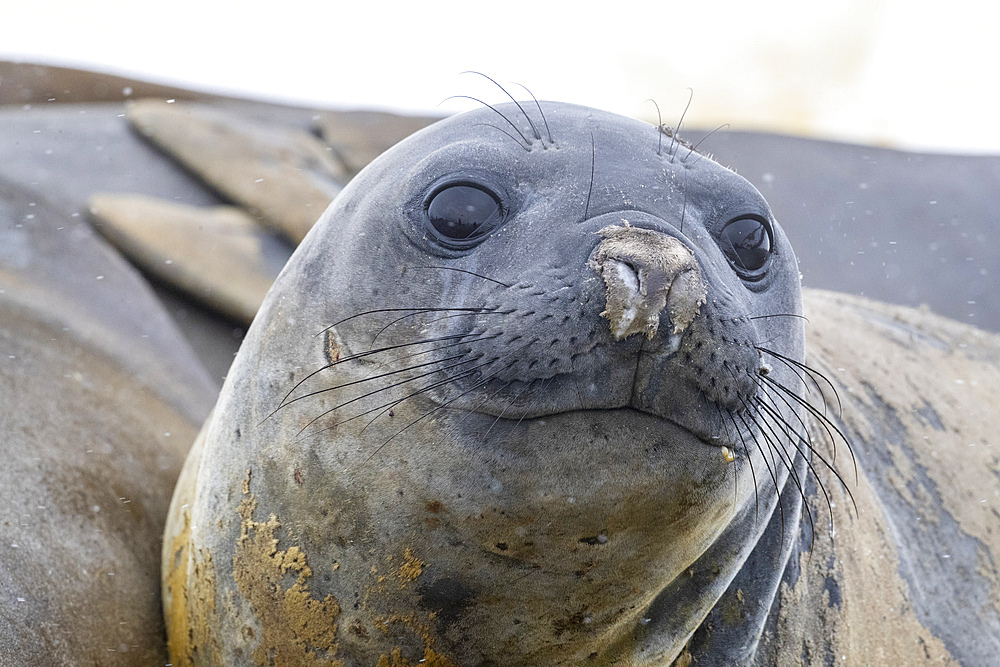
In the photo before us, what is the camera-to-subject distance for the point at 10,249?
344 centimetres

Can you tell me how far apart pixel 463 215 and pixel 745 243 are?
0.54 metres

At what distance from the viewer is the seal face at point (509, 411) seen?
1530mm

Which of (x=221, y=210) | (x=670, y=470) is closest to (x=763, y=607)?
(x=670, y=470)

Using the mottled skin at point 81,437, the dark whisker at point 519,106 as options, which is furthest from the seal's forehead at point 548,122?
the mottled skin at point 81,437

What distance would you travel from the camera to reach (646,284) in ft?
4.77

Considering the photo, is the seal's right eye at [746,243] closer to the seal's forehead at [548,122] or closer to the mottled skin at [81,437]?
the seal's forehead at [548,122]

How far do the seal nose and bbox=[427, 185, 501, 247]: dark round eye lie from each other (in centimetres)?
28

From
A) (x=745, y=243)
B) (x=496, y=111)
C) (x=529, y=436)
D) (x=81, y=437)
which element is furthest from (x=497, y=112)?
(x=81, y=437)

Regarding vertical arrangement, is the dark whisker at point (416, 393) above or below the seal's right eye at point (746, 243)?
below

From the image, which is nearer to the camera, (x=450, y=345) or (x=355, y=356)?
(x=450, y=345)

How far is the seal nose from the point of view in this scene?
1.45 meters

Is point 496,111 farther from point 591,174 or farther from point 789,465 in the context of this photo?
point 789,465

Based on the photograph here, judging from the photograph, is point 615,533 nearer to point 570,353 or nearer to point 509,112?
point 570,353

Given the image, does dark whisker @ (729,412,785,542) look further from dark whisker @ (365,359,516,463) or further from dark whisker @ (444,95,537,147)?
dark whisker @ (444,95,537,147)
